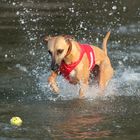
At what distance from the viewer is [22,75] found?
37.1ft

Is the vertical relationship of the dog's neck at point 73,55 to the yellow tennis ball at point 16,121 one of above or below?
above

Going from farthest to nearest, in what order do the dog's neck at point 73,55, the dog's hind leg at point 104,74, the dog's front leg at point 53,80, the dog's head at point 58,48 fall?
the dog's hind leg at point 104,74
the dog's front leg at point 53,80
the dog's neck at point 73,55
the dog's head at point 58,48

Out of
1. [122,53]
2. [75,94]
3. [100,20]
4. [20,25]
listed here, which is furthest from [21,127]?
[100,20]

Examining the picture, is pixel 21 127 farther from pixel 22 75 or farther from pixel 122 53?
pixel 122 53

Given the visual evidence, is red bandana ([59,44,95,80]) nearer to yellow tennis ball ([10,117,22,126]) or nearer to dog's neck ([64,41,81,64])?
dog's neck ([64,41,81,64])

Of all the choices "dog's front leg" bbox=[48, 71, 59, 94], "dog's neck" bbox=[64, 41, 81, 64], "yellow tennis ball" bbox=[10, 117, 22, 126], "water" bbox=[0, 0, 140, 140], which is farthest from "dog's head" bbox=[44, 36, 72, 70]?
"yellow tennis ball" bbox=[10, 117, 22, 126]

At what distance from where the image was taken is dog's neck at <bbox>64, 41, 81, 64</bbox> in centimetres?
933

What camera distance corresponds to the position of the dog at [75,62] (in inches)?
354

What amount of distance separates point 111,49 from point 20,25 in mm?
3839

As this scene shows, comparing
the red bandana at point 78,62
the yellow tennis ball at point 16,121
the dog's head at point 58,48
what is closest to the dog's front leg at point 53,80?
the red bandana at point 78,62

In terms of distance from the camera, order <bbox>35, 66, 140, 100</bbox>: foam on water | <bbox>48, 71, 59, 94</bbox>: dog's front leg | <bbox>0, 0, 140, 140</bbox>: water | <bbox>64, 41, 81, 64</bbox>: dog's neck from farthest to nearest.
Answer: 1. <bbox>35, 66, 140, 100</bbox>: foam on water
2. <bbox>48, 71, 59, 94</bbox>: dog's front leg
3. <bbox>64, 41, 81, 64</bbox>: dog's neck
4. <bbox>0, 0, 140, 140</bbox>: water

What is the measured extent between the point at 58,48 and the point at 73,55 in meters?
0.56

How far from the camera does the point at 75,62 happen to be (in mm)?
9469

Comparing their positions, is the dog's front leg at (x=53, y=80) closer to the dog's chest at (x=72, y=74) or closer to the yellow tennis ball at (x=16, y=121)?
the dog's chest at (x=72, y=74)
